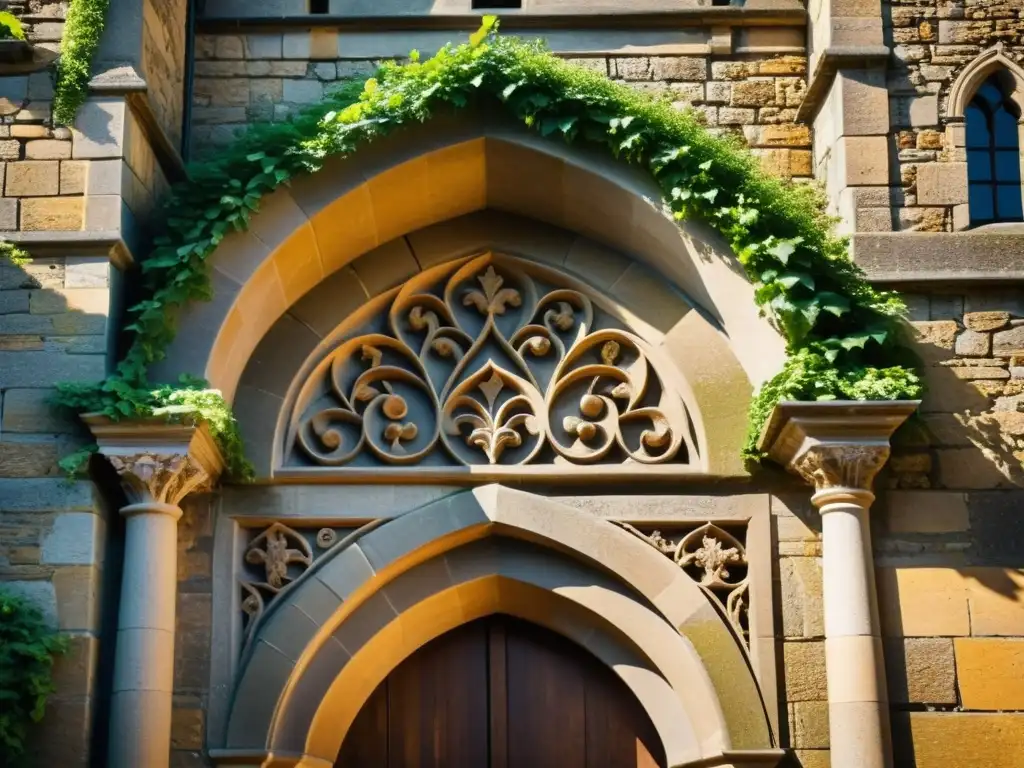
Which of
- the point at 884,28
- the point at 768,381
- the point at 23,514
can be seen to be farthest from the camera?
the point at 884,28

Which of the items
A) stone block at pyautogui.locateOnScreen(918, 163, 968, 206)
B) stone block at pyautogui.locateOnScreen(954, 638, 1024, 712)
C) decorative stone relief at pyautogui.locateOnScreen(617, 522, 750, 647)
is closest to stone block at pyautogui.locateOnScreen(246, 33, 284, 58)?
decorative stone relief at pyautogui.locateOnScreen(617, 522, 750, 647)

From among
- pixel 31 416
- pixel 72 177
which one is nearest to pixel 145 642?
pixel 31 416

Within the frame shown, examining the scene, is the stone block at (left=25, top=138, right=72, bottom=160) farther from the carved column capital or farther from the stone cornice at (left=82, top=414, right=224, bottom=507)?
the carved column capital

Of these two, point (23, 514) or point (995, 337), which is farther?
point (995, 337)

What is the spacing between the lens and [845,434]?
25.4 feet

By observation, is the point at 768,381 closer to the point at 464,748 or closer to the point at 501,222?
the point at 501,222

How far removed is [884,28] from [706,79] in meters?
0.94

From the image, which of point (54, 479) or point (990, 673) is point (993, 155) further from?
point (54, 479)

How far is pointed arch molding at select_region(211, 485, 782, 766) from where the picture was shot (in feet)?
25.8

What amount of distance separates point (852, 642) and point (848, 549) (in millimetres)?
423

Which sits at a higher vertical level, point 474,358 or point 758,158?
point 758,158

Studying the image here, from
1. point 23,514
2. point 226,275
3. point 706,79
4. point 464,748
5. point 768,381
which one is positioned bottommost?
point 464,748

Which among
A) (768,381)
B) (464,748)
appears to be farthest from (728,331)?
(464,748)

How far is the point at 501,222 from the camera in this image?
8.98 m
